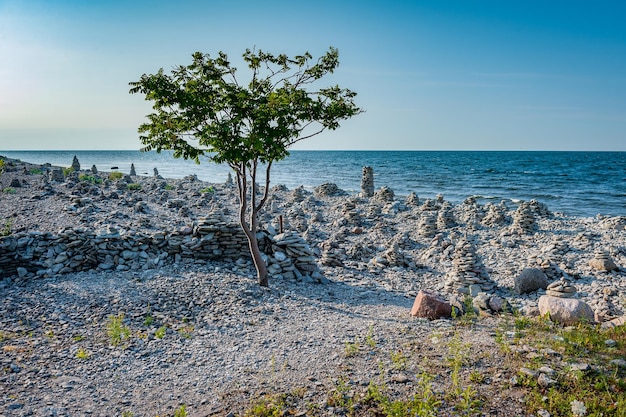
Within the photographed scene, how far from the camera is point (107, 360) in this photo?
770 cm

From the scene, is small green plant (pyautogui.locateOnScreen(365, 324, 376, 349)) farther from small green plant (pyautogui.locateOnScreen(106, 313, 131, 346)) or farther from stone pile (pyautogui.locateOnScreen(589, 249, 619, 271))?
stone pile (pyautogui.locateOnScreen(589, 249, 619, 271))

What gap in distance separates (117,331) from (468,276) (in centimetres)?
1005

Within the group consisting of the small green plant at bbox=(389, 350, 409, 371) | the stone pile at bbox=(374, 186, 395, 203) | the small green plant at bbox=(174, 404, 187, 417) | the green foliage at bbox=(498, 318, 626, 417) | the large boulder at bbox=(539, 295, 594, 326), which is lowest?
the small green plant at bbox=(174, 404, 187, 417)

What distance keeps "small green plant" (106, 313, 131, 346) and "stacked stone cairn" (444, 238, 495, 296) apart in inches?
367

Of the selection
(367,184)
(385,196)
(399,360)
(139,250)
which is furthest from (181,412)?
(367,184)

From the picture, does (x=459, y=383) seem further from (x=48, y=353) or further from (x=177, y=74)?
(x=177, y=74)

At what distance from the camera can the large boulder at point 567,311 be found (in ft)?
27.2

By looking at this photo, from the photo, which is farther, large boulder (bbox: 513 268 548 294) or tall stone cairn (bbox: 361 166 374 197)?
tall stone cairn (bbox: 361 166 374 197)

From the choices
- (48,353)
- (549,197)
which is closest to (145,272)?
(48,353)

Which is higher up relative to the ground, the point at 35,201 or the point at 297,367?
the point at 35,201

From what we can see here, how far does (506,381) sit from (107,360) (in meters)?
6.90

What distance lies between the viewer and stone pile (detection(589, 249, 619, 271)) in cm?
1403

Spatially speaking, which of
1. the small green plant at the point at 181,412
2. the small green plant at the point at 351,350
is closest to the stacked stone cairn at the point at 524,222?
the small green plant at the point at 351,350

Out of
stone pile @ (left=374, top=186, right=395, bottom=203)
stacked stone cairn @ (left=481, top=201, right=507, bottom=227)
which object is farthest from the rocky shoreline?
stone pile @ (left=374, top=186, right=395, bottom=203)
